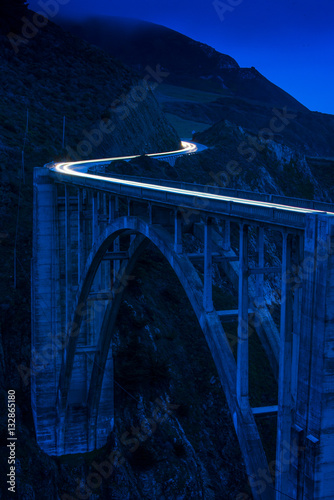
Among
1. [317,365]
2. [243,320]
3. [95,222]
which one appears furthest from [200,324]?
[95,222]

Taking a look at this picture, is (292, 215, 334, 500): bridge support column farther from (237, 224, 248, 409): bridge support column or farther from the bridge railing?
the bridge railing

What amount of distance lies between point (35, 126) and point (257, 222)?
5083 cm

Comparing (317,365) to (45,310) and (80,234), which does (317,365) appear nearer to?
(80,234)

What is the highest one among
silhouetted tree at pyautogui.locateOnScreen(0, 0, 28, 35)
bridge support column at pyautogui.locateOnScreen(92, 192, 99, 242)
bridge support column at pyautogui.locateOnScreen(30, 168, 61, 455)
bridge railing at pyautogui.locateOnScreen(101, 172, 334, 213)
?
silhouetted tree at pyautogui.locateOnScreen(0, 0, 28, 35)

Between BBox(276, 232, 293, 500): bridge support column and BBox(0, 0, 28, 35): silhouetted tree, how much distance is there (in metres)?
72.4

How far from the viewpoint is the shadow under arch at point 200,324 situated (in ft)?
45.3

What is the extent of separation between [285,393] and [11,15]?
76955 millimetres

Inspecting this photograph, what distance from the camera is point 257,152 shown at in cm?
8469

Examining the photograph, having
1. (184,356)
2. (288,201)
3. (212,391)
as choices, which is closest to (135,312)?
(184,356)

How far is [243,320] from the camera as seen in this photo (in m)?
13.6

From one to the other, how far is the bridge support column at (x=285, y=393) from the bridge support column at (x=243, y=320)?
1221 mm

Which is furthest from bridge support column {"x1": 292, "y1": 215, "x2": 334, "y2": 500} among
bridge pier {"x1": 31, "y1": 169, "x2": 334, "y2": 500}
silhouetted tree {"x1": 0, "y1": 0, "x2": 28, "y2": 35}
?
silhouetted tree {"x1": 0, "y1": 0, "x2": 28, "y2": 35}

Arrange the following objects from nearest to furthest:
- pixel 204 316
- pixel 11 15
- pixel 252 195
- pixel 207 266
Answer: pixel 207 266
pixel 204 316
pixel 252 195
pixel 11 15

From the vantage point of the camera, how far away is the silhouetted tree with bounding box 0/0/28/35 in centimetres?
7688
